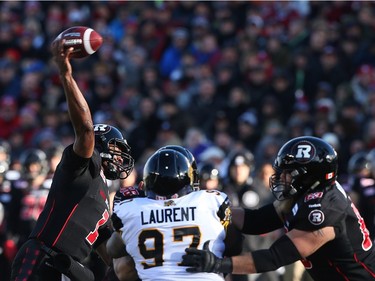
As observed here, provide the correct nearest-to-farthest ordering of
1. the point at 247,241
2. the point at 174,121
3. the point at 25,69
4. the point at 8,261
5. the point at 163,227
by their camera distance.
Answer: the point at 163,227, the point at 247,241, the point at 8,261, the point at 174,121, the point at 25,69

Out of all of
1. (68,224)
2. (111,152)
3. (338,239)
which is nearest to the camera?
(338,239)

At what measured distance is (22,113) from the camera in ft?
45.4

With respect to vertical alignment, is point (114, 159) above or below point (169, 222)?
above

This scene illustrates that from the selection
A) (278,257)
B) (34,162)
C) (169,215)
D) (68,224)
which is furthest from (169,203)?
(34,162)

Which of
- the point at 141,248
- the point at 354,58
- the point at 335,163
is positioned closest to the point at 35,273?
the point at 141,248

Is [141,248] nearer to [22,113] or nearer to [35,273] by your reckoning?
[35,273]

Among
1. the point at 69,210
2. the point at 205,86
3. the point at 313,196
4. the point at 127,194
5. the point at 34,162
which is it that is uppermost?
the point at 205,86

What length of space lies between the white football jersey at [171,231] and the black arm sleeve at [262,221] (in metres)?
0.68

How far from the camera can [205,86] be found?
12.9 metres

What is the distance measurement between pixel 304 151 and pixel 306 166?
94mm

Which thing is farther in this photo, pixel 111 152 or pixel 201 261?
pixel 111 152

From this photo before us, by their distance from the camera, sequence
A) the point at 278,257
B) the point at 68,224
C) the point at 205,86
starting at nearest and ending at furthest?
the point at 278,257 → the point at 68,224 → the point at 205,86

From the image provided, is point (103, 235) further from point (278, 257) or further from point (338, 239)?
point (338, 239)

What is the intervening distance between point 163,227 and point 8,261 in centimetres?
525
